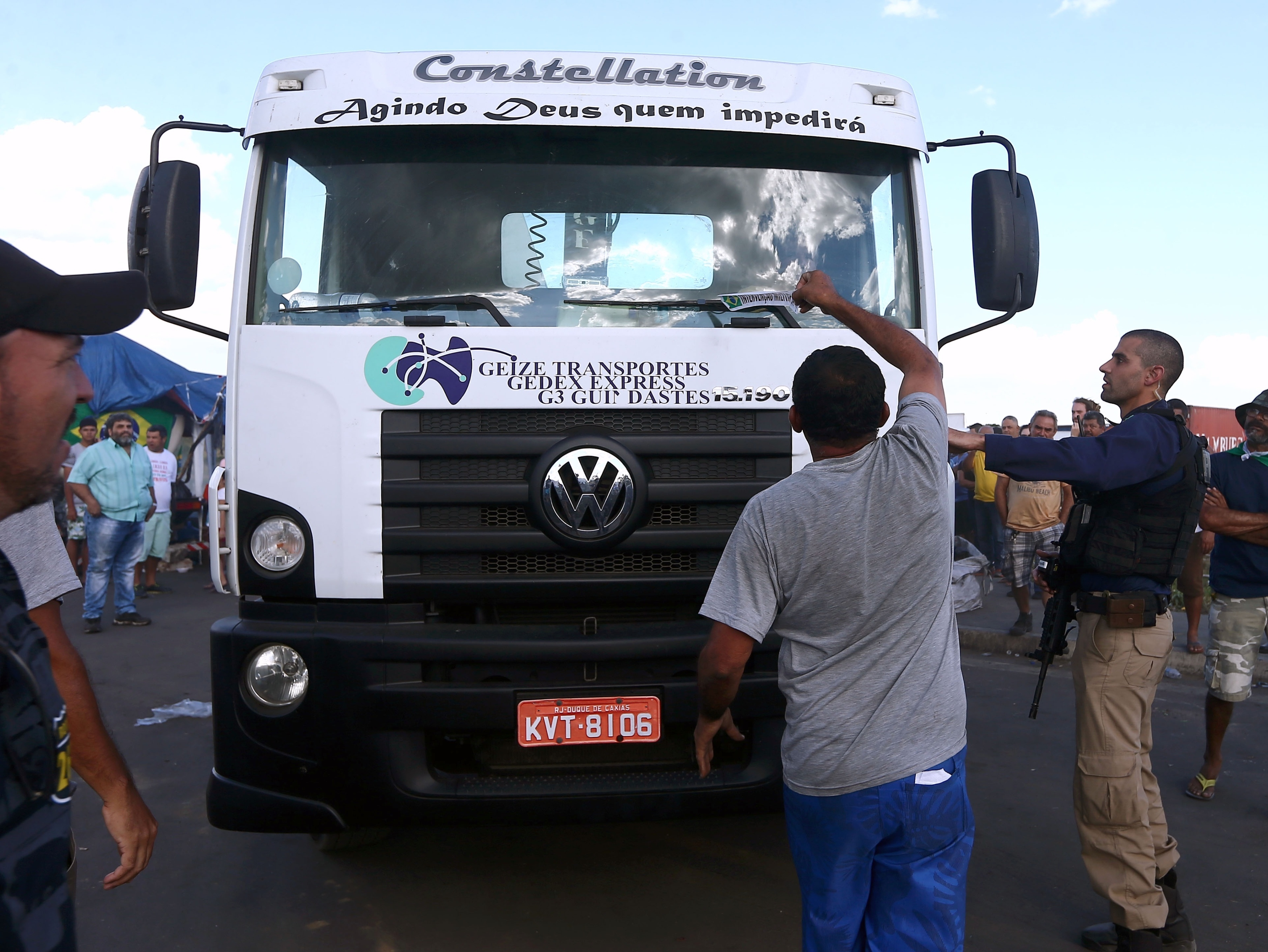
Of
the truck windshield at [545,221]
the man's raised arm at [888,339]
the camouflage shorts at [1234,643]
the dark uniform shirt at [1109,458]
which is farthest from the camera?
the camouflage shorts at [1234,643]

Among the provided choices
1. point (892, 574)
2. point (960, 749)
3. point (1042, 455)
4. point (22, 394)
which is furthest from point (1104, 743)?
point (22, 394)

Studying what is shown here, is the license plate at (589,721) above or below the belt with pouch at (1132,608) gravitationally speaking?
below

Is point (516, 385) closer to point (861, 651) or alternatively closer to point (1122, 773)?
point (861, 651)

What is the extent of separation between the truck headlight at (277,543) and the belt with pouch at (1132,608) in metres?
2.62

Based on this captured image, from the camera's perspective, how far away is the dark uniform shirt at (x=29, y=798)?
4.10 ft

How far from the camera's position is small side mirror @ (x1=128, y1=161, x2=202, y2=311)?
355cm

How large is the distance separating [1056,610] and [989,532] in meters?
9.37

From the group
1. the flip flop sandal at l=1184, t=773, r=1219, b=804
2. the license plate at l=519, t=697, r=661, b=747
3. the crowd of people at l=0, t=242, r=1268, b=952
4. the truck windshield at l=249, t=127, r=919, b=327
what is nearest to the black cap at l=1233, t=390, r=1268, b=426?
the crowd of people at l=0, t=242, r=1268, b=952

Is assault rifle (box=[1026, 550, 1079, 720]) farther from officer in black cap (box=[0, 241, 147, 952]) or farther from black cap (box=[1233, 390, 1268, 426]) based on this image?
officer in black cap (box=[0, 241, 147, 952])

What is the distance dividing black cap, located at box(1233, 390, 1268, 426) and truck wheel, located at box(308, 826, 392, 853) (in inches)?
172

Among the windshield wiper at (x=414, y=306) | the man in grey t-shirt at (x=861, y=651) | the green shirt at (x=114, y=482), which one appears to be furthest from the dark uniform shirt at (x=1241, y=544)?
the green shirt at (x=114, y=482)

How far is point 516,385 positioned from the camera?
11.1ft

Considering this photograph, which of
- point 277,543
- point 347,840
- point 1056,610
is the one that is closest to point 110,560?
point 347,840

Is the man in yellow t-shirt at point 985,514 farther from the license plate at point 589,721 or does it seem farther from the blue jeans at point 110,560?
the license plate at point 589,721
